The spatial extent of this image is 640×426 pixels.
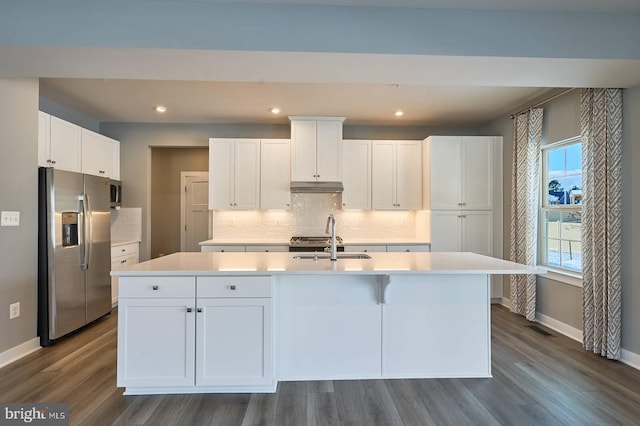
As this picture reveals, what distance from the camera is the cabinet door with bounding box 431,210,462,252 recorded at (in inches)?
181

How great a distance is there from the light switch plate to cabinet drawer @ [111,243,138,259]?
1330mm

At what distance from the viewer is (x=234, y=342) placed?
7.52ft

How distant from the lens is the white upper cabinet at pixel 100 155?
13.6 feet

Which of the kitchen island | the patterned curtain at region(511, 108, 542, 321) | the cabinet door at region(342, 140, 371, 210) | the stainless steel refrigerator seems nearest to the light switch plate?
the stainless steel refrigerator

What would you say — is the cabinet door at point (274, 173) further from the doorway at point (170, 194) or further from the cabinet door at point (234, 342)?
the cabinet door at point (234, 342)

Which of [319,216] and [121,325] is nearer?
[121,325]

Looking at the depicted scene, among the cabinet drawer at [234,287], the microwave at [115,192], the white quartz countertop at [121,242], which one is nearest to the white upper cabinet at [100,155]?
the microwave at [115,192]

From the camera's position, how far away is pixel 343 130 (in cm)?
511

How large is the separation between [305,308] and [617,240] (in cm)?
264

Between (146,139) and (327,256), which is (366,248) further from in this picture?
(146,139)

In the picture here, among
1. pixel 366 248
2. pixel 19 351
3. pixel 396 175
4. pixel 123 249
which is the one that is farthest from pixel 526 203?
pixel 19 351

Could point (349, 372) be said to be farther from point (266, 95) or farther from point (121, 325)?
point (266, 95)

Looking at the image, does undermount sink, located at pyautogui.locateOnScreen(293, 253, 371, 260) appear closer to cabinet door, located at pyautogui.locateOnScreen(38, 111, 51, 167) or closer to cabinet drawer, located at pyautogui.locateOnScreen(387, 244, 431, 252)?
cabinet drawer, located at pyautogui.locateOnScreen(387, 244, 431, 252)

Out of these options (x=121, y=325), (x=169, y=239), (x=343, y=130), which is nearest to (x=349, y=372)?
(x=121, y=325)
